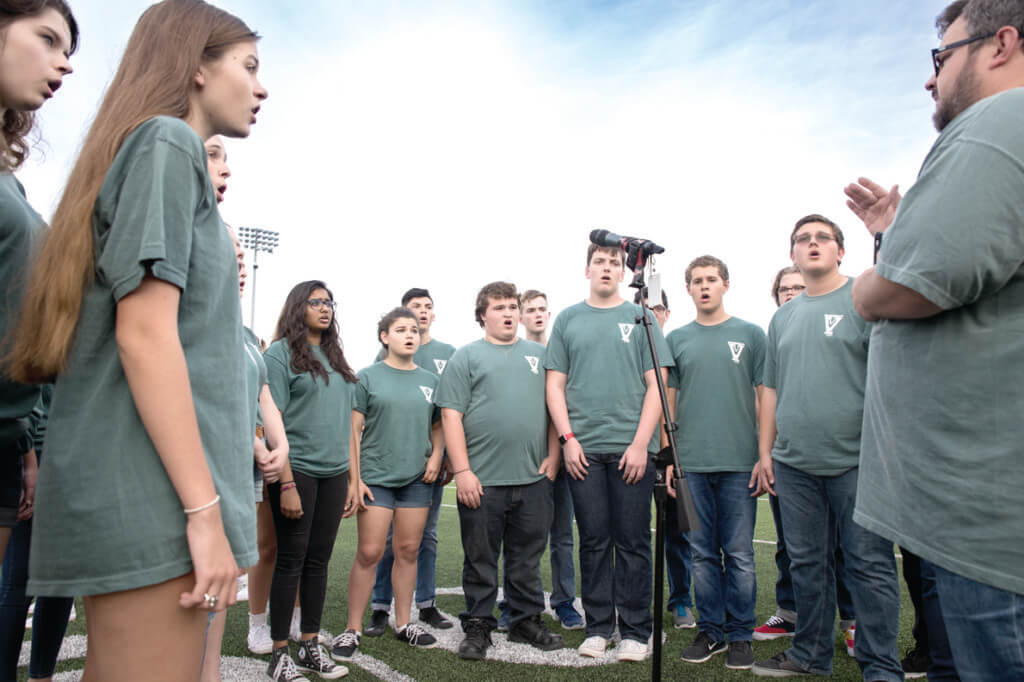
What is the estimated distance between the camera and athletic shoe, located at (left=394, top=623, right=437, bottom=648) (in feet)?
14.5

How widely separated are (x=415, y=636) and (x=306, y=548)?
1.04 meters

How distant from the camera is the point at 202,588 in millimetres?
1228

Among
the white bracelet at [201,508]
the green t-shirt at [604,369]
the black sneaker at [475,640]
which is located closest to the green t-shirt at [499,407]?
the green t-shirt at [604,369]

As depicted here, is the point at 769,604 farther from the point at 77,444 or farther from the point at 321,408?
the point at 77,444

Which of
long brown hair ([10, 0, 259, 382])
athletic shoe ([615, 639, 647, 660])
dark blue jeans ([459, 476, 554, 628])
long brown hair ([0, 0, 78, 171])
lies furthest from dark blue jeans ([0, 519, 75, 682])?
athletic shoe ([615, 639, 647, 660])

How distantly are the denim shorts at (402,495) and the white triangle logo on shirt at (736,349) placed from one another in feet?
7.95

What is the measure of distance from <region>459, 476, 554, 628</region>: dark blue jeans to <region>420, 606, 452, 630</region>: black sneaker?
1.92 ft

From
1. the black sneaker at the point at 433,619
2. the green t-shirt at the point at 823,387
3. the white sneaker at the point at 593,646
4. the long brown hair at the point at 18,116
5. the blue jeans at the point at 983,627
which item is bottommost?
the black sneaker at the point at 433,619

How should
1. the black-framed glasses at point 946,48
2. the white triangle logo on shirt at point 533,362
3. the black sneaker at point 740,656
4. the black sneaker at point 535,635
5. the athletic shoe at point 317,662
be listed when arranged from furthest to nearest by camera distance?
the white triangle logo on shirt at point 533,362 → the black sneaker at point 535,635 → the black sneaker at point 740,656 → the athletic shoe at point 317,662 → the black-framed glasses at point 946,48

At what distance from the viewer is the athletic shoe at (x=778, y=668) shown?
3.79 m

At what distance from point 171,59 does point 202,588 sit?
111 centimetres

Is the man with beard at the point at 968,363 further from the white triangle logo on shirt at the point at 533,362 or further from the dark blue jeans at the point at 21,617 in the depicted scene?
the white triangle logo on shirt at the point at 533,362

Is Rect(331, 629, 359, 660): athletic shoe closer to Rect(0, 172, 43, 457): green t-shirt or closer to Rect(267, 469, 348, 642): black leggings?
Rect(267, 469, 348, 642): black leggings

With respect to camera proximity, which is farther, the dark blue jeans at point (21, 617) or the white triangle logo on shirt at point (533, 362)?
the white triangle logo on shirt at point (533, 362)
